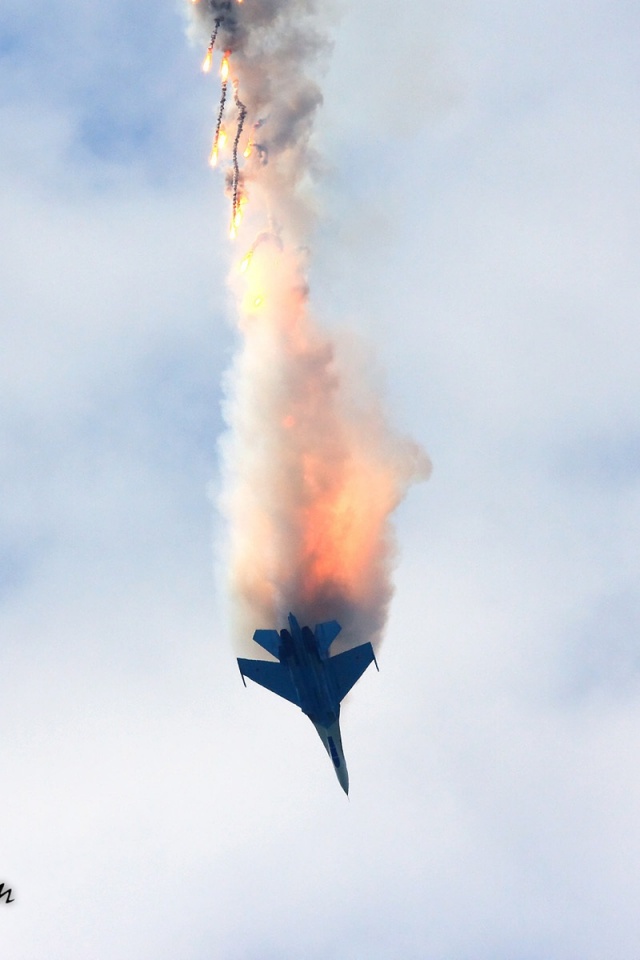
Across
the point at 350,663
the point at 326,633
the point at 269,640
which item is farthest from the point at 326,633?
the point at 269,640

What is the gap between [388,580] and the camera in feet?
256

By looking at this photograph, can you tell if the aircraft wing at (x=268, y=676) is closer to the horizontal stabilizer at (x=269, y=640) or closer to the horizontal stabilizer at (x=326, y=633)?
the horizontal stabilizer at (x=269, y=640)

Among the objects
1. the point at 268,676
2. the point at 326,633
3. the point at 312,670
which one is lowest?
the point at 312,670

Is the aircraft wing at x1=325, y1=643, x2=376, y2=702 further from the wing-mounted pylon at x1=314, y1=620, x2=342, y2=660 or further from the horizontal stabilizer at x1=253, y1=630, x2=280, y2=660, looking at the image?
the horizontal stabilizer at x1=253, y1=630, x2=280, y2=660

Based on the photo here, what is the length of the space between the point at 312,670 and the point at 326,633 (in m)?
2.67

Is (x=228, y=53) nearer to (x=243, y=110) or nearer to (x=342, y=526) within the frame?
(x=243, y=110)

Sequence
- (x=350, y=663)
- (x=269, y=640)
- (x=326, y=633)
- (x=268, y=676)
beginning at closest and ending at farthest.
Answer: (x=326, y=633), (x=269, y=640), (x=350, y=663), (x=268, y=676)

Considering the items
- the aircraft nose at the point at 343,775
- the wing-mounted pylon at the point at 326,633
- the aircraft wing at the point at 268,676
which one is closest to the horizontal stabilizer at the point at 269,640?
the aircraft wing at the point at 268,676

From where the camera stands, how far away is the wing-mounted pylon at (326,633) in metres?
73.2

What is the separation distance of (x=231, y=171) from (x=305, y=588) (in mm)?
26499

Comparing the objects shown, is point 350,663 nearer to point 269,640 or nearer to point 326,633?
point 326,633

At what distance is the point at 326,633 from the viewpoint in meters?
73.4

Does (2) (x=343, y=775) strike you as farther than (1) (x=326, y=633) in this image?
Yes

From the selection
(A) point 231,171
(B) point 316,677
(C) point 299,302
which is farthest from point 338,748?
(A) point 231,171
